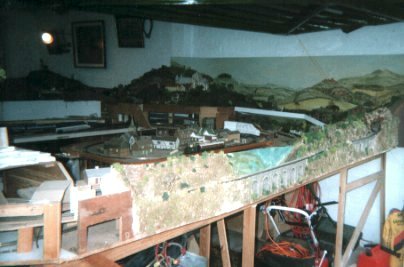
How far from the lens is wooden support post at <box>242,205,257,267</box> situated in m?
2.87

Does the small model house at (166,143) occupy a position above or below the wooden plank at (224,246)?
above

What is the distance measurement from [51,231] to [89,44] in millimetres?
8008

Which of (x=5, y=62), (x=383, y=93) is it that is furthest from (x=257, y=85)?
(x=5, y=62)

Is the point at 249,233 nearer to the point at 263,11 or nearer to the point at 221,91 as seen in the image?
the point at 263,11

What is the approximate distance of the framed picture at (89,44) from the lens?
895cm

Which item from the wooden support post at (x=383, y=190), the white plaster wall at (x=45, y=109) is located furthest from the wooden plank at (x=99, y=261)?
the white plaster wall at (x=45, y=109)

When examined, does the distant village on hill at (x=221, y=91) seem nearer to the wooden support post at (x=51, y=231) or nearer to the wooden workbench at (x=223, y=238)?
the wooden workbench at (x=223, y=238)

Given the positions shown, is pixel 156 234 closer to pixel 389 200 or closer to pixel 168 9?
pixel 168 9

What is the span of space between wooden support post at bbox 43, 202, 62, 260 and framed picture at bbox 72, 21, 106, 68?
7.58m

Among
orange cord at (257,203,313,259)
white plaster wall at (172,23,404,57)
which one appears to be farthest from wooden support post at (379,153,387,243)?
orange cord at (257,203,313,259)

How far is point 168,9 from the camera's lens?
4438mm

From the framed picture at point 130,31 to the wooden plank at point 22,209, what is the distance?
22.5 ft

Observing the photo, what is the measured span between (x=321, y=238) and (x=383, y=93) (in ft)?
7.61

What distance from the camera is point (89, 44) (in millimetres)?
9156
